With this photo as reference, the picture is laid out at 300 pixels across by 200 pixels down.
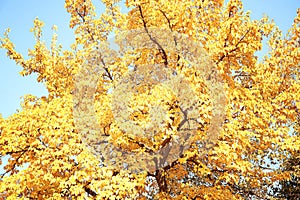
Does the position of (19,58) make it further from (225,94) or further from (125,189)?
(225,94)

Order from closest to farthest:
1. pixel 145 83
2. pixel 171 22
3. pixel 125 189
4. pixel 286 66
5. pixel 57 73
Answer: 1. pixel 125 189
2. pixel 171 22
3. pixel 145 83
4. pixel 286 66
5. pixel 57 73

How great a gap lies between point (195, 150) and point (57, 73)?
23.2 feet

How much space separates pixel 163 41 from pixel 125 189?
15.5ft

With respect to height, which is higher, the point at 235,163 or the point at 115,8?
the point at 115,8

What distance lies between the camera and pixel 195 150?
8.45 m

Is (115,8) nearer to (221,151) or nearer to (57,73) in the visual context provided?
(57,73)

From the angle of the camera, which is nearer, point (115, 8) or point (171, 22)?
point (171, 22)

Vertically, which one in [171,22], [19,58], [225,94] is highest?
[19,58]

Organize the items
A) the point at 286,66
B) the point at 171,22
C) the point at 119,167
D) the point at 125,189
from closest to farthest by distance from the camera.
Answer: the point at 125,189
the point at 119,167
the point at 171,22
the point at 286,66

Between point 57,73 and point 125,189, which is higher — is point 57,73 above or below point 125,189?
above

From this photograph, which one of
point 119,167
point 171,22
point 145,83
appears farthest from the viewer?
point 145,83

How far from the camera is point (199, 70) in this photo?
8.83 metres

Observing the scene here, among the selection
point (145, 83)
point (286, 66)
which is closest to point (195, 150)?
point (145, 83)

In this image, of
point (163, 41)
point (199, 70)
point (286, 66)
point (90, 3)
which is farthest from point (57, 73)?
point (286, 66)
